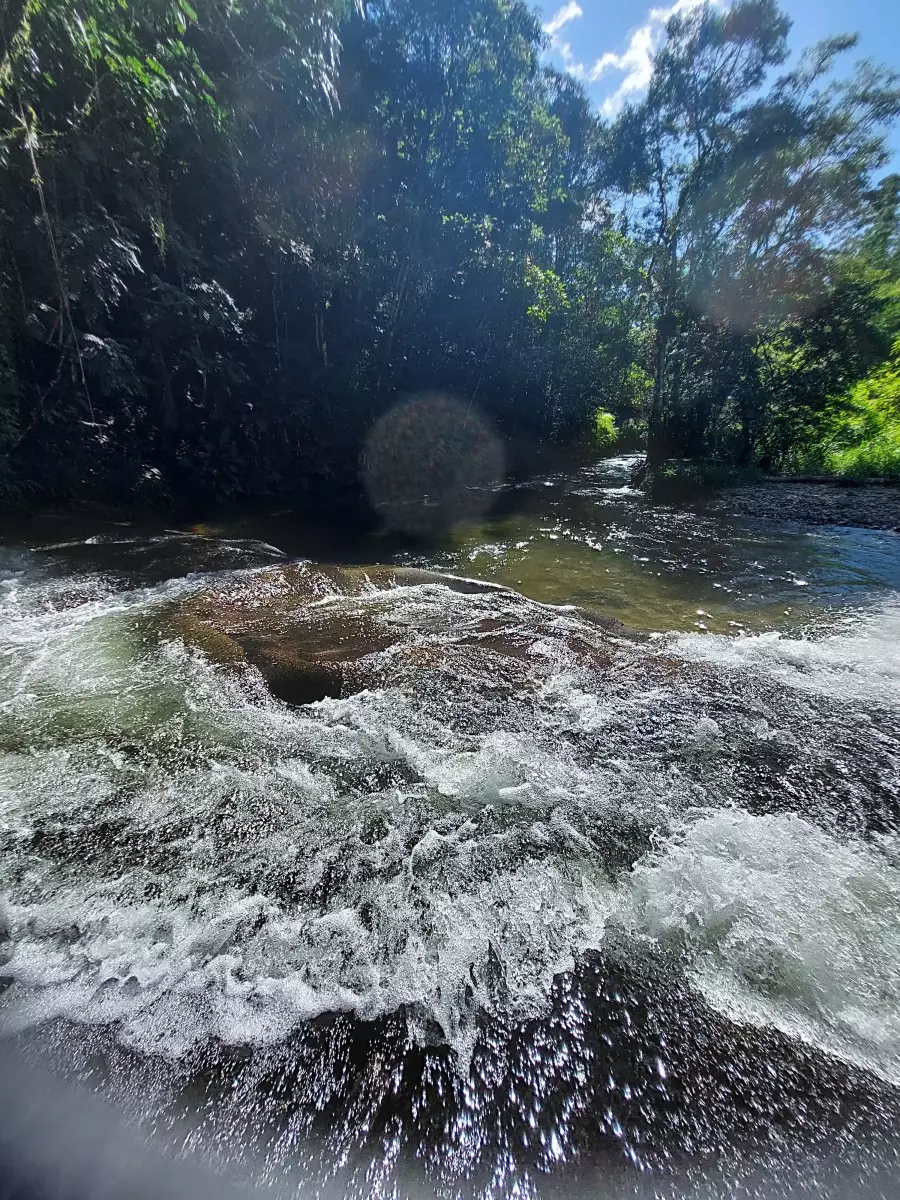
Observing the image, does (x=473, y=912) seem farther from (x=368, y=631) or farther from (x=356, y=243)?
(x=356, y=243)

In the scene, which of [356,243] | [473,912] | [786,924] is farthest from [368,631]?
[356,243]

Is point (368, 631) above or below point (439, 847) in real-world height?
above

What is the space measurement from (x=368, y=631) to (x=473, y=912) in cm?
277

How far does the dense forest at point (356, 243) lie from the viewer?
23.9ft

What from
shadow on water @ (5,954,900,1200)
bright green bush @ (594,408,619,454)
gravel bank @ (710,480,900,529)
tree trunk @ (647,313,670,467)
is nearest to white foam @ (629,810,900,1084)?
shadow on water @ (5,954,900,1200)

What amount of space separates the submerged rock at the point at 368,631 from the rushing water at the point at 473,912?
113 mm

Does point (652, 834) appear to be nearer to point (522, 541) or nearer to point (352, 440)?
point (522, 541)

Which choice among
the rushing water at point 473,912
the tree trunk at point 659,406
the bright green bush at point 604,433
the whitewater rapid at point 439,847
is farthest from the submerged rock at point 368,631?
the bright green bush at point 604,433

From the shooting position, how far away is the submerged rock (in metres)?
3.94

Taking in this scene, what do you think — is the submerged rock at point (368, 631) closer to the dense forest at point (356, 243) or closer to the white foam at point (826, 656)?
the white foam at point (826, 656)

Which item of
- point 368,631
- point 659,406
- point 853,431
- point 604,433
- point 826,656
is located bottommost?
point 826,656

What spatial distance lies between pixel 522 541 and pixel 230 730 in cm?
630

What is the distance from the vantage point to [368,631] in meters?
4.62

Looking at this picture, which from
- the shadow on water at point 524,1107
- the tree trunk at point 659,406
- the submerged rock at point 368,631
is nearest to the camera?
the shadow on water at point 524,1107
